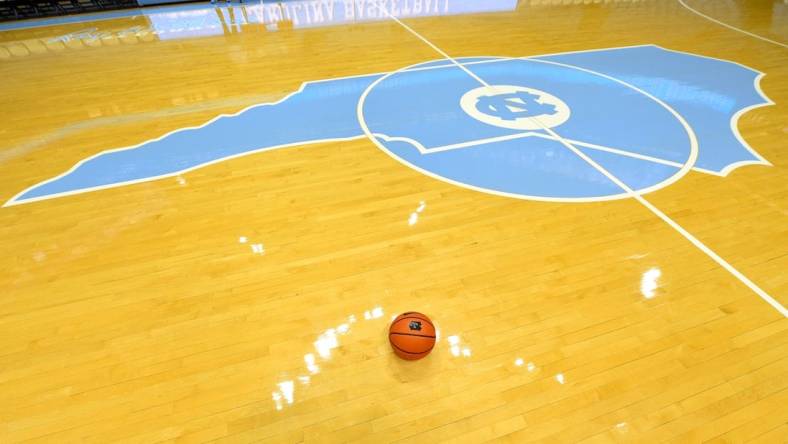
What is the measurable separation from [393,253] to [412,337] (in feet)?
3.45

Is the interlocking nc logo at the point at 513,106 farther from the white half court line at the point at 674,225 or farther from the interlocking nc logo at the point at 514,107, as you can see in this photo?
the white half court line at the point at 674,225

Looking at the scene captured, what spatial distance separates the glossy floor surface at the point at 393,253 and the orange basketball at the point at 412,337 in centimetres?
12

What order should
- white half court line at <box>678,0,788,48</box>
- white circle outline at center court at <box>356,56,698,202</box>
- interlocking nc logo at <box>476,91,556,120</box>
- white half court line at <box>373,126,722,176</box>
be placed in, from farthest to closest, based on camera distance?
white half court line at <box>678,0,788,48</box> < interlocking nc logo at <box>476,91,556,120</box> < white half court line at <box>373,126,722,176</box> < white circle outline at center court at <box>356,56,698,202</box>

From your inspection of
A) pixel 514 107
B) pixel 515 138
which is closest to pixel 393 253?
pixel 515 138

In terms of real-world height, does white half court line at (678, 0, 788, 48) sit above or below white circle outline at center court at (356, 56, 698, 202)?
below

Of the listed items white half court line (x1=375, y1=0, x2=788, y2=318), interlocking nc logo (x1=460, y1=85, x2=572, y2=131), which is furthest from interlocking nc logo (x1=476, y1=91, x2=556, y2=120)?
white half court line (x1=375, y1=0, x2=788, y2=318)

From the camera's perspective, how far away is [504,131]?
211 inches

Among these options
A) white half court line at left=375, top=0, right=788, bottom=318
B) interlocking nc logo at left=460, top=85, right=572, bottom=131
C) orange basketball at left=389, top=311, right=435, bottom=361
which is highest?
orange basketball at left=389, top=311, right=435, bottom=361

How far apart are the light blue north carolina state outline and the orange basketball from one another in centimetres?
209

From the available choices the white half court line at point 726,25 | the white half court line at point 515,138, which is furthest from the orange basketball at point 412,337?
the white half court line at point 726,25

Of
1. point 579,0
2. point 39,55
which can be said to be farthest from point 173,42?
point 579,0

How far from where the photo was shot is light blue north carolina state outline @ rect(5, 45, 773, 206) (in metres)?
4.54

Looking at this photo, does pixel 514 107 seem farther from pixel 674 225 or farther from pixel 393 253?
pixel 393 253

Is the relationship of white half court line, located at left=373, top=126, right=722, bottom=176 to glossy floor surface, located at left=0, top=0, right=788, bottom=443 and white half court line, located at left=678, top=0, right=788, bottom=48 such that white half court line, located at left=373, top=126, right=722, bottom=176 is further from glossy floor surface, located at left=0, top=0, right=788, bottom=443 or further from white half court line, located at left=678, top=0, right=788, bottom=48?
white half court line, located at left=678, top=0, right=788, bottom=48
